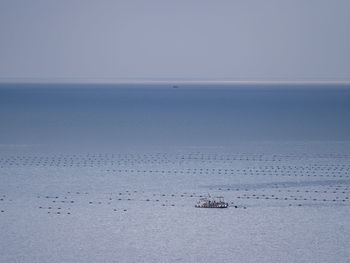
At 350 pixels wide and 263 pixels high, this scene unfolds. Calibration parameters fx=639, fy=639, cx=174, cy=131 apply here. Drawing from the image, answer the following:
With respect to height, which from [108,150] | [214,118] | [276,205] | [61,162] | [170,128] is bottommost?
[276,205]

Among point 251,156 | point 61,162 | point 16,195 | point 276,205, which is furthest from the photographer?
point 251,156

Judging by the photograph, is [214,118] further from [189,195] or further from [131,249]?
[131,249]

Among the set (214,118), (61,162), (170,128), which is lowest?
(61,162)

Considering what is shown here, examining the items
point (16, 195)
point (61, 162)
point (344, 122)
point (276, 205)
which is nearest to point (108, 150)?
point (61, 162)

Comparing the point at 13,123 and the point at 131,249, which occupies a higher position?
the point at 13,123

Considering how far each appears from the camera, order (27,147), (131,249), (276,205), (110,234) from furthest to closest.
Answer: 1. (27,147)
2. (276,205)
3. (110,234)
4. (131,249)

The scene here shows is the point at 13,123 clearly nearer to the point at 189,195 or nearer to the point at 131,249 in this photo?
the point at 189,195

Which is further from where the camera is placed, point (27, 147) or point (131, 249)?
point (27, 147)

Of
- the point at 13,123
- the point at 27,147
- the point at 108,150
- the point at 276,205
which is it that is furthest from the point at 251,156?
the point at 13,123

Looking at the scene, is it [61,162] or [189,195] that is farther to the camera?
[61,162]
